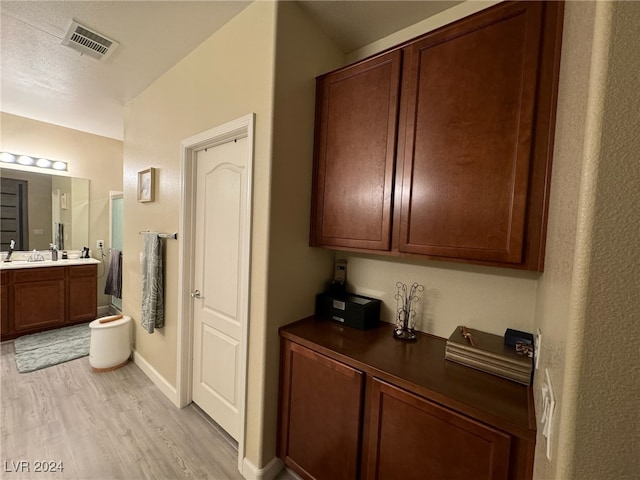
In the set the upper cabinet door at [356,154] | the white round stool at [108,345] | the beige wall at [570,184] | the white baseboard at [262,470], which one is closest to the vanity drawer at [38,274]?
the white round stool at [108,345]

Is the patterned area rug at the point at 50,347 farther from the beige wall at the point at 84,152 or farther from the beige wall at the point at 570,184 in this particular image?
the beige wall at the point at 570,184

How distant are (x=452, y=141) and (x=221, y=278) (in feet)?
5.37

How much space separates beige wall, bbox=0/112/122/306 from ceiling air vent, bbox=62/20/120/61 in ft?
8.22

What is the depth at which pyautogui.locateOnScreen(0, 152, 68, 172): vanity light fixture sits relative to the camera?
10.9ft

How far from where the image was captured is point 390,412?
3.76ft

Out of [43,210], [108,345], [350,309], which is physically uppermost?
[43,210]

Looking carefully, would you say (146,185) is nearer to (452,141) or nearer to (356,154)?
(356,154)

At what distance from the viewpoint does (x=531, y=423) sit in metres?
0.87

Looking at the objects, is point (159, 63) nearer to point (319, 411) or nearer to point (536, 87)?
point (536, 87)

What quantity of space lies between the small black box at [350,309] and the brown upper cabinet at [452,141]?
37cm

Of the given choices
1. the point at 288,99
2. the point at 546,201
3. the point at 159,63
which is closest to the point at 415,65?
the point at 288,99

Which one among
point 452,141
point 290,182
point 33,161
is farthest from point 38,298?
point 452,141

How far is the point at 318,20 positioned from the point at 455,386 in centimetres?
208

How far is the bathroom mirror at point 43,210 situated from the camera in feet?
11.1
